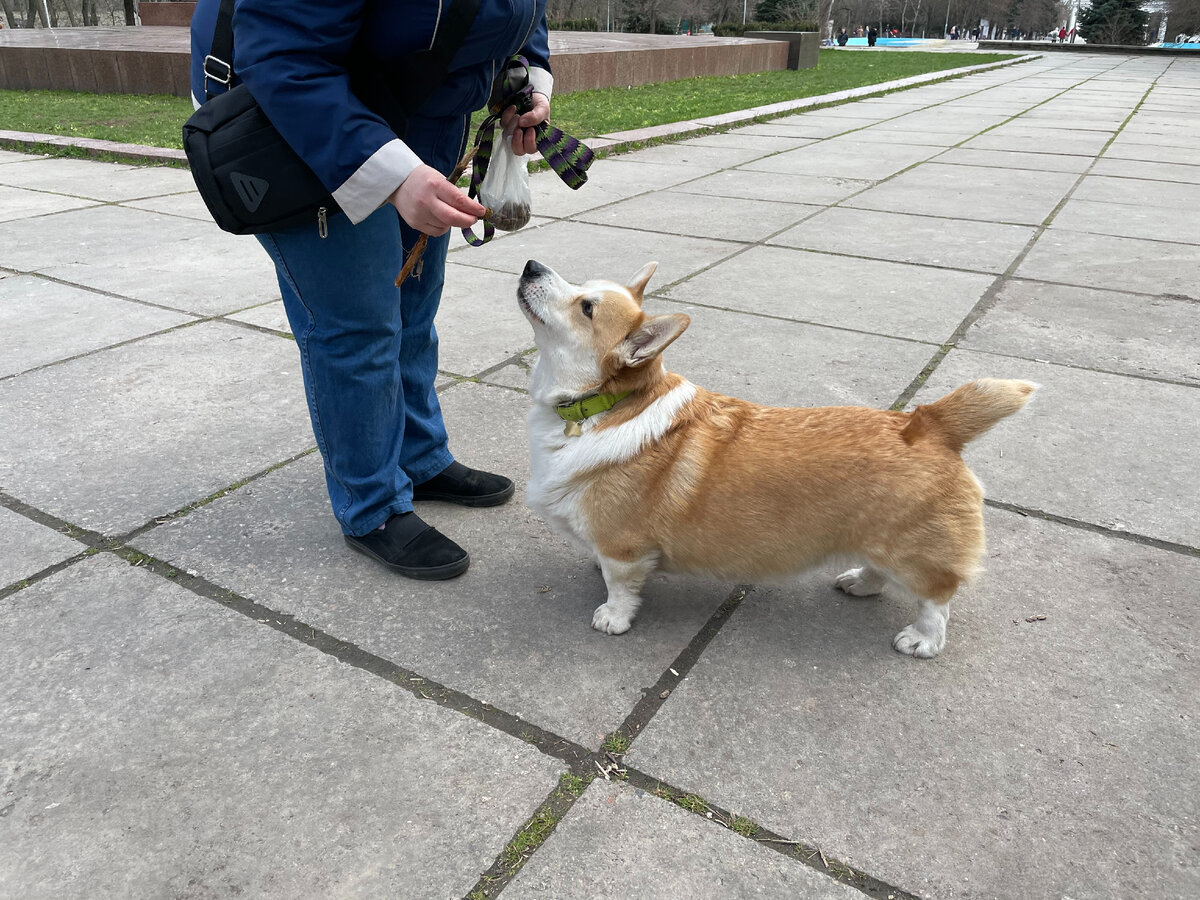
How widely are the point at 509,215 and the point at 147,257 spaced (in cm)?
435

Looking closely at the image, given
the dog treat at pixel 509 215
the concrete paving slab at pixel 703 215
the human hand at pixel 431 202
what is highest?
the human hand at pixel 431 202

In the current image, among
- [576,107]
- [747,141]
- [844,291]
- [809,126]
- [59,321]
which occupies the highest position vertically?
[576,107]

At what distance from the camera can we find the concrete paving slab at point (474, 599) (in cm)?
234

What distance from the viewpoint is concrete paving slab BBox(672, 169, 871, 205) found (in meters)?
8.05

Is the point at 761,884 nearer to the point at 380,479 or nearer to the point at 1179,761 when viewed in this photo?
the point at 1179,761

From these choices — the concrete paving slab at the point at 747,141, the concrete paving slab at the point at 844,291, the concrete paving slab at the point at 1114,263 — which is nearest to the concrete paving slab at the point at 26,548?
the concrete paving slab at the point at 844,291

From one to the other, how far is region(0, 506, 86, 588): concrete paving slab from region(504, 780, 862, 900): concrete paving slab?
196 cm

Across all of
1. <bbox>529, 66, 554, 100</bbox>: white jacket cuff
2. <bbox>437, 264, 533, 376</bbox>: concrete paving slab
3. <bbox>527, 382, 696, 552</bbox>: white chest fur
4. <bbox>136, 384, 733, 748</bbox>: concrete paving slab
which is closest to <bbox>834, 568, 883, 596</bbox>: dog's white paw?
<bbox>136, 384, 733, 748</bbox>: concrete paving slab

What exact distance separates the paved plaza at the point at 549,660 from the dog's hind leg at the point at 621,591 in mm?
58

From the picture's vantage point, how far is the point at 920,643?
2471 millimetres

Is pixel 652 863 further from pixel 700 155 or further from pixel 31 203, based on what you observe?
pixel 700 155

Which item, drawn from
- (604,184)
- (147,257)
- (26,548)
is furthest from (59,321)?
(604,184)

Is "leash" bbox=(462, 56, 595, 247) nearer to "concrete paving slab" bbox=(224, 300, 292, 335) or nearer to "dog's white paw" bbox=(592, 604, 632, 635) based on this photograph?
"dog's white paw" bbox=(592, 604, 632, 635)

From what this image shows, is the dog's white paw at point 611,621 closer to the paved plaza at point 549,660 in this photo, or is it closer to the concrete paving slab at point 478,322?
the paved plaza at point 549,660
